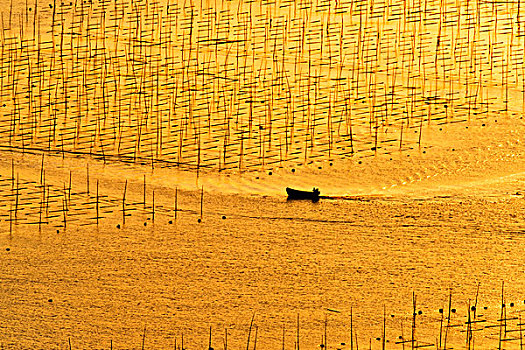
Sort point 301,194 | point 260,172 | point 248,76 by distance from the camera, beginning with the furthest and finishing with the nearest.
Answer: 1. point 248,76
2. point 260,172
3. point 301,194

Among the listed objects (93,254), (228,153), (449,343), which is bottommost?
(449,343)

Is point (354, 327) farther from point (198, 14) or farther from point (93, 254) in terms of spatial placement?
point (198, 14)

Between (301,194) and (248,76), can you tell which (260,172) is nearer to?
(301,194)

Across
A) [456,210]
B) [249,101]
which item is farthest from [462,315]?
[249,101]

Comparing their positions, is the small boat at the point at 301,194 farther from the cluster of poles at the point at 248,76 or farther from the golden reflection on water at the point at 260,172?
the cluster of poles at the point at 248,76

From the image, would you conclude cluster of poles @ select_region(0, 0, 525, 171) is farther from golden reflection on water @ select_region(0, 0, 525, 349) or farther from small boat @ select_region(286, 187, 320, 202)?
small boat @ select_region(286, 187, 320, 202)

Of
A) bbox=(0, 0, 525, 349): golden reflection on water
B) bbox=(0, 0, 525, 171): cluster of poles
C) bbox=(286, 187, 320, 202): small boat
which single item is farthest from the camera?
bbox=(0, 0, 525, 171): cluster of poles

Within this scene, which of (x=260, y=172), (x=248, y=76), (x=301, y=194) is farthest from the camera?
(x=248, y=76)

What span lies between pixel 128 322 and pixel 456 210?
60.2 inches

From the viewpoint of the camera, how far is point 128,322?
11.5 feet

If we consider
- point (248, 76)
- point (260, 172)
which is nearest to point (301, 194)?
point (260, 172)

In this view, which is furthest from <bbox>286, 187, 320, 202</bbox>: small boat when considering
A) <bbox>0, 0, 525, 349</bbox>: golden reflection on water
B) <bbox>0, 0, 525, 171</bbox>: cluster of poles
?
<bbox>0, 0, 525, 171</bbox>: cluster of poles

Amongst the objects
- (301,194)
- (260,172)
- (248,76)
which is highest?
(248,76)

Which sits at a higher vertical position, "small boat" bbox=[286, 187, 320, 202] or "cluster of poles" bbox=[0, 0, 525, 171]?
"cluster of poles" bbox=[0, 0, 525, 171]
